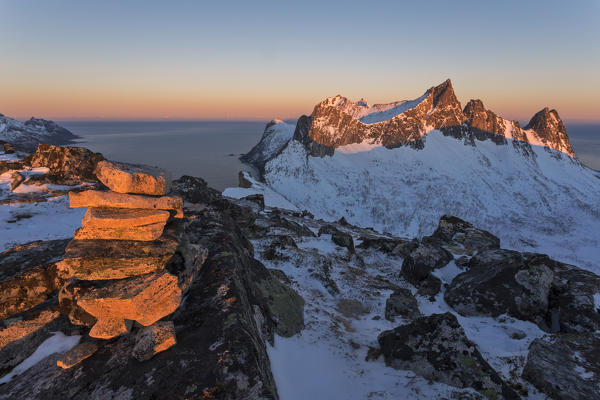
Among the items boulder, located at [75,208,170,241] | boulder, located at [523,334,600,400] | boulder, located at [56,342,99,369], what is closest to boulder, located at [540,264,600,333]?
boulder, located at [523,334,600,400]

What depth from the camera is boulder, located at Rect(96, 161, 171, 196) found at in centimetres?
644

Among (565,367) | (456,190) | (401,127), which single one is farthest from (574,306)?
(401,127)

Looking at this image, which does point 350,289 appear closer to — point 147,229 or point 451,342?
point 451,342

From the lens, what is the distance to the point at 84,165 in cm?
2798

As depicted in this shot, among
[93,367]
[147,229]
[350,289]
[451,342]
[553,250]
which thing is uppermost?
[147,229]

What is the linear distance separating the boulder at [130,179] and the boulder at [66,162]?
26.2 metres

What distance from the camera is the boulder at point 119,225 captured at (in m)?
6.19

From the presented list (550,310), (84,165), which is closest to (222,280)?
(550,310)

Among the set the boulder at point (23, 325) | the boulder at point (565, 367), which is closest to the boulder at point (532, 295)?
the boulder at point (565, 367)

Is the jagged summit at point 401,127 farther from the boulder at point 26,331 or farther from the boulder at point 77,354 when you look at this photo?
the boulder at point 77,354

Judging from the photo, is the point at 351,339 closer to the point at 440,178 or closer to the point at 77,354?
the point at 77,354

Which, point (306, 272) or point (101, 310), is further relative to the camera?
point (306, 272)

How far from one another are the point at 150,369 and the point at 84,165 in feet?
103

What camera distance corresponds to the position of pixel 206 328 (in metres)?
5.46
